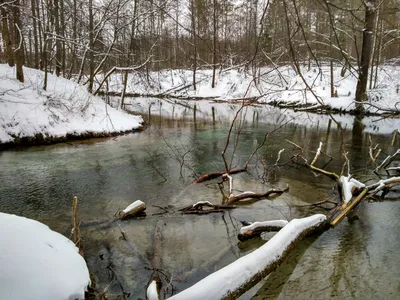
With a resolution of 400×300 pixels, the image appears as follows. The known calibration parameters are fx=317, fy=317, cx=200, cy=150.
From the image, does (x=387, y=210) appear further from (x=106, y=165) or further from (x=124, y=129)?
(x=124, y=129)

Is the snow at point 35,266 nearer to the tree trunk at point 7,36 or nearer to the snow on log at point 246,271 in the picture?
the snow on log at point 246,271

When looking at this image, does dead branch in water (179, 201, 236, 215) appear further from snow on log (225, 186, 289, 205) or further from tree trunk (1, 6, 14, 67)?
tree trunk (1, 6, 14, 67)

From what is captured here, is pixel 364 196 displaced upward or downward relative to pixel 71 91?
downward

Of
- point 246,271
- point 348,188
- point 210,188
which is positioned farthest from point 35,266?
point 348,188

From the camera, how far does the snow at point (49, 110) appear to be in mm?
11352

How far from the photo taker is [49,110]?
12.4 metres

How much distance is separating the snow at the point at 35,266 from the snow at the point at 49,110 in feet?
23.0

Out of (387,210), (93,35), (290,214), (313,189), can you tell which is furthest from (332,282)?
(93,35)

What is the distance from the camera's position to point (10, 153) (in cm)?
1012

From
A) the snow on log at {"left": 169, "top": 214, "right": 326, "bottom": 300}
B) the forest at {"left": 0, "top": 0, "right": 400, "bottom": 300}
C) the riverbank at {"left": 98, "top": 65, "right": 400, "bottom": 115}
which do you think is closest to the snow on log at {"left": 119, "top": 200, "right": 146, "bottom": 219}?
the forest at {"left": 0, "top": 0, "right": 400, "bottom": 300}

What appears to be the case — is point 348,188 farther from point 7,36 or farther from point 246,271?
point 7,36

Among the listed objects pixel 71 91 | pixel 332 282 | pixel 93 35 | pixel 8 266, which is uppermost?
pixel 93 35

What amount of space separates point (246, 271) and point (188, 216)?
2.69 metres

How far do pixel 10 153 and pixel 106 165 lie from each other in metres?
3.51
